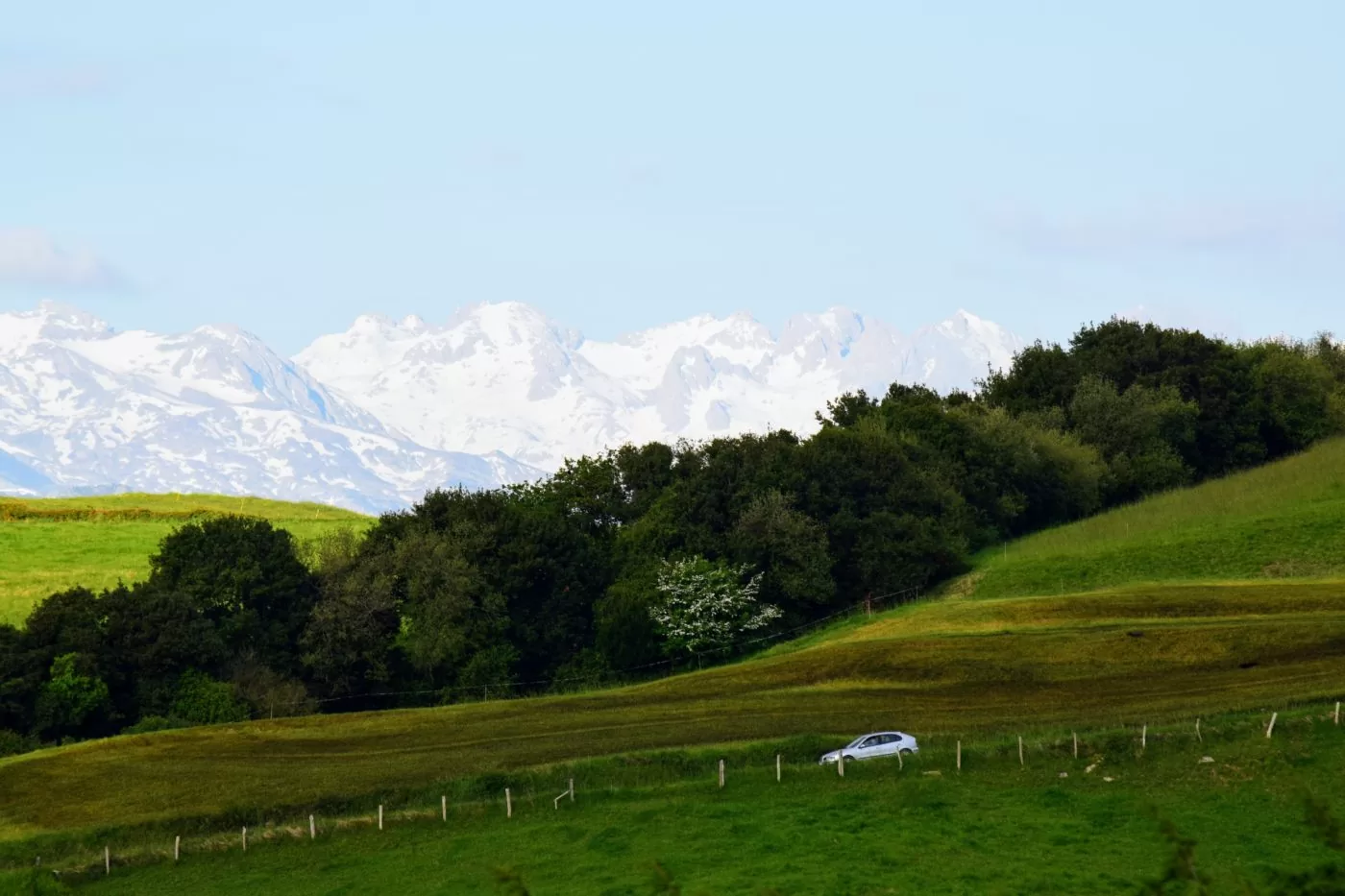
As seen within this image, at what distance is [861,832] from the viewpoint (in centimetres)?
4291

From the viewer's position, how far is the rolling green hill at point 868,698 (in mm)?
55656

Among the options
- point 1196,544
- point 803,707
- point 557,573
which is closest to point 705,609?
point 557,573

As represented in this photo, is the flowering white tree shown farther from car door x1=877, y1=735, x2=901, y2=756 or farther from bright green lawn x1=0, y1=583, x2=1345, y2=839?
car door x1=877, y1=735, x2=901, y2=756

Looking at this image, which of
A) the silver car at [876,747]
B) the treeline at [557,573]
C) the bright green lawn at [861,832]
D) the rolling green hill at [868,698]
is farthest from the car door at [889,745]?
the treeline at [557,573]

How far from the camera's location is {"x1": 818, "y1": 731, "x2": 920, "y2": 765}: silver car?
51.1m

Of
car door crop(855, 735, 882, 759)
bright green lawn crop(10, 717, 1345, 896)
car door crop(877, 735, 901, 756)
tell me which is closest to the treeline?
bright green lawn crop(10, 717, 1345, 896)

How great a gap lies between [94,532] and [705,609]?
5536cm

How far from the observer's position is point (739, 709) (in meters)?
64.9

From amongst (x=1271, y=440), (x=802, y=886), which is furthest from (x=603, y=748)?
(x=1271, y=440)

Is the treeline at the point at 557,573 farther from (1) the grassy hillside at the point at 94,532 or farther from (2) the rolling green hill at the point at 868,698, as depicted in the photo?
(2) the rolling green hill at the point at 868,698

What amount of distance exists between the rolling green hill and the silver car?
9.28ft

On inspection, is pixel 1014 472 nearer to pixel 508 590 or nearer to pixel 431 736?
pixel 508 590

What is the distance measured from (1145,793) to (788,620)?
51992 millimetres

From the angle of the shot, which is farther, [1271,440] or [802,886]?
[1271,440]
